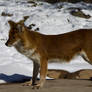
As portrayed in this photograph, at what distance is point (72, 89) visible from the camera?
22.7 feet

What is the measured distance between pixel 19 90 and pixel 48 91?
0.62 m

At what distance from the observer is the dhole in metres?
6.90

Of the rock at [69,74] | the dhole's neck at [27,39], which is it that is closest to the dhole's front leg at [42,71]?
the dhole's neck at [27,39]

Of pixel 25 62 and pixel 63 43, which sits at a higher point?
pixel 63 43

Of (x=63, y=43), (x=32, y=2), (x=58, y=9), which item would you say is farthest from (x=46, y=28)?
(x=63, y=43)

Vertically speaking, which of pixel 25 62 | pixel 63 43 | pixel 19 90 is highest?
pixel 63 43

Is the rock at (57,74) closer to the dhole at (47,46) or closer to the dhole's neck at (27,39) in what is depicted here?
the dhole at (47,46)

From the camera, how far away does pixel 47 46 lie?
720 cm

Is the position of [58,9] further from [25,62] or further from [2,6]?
[25,62]

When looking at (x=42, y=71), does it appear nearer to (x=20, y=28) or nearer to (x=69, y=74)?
(x=20, y=28)

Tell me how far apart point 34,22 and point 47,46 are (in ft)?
25.6

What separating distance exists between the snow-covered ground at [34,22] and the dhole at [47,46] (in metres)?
1.61

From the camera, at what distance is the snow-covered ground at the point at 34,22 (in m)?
9.44

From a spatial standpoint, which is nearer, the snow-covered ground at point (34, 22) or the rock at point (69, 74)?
the rock at point (69, 74)
